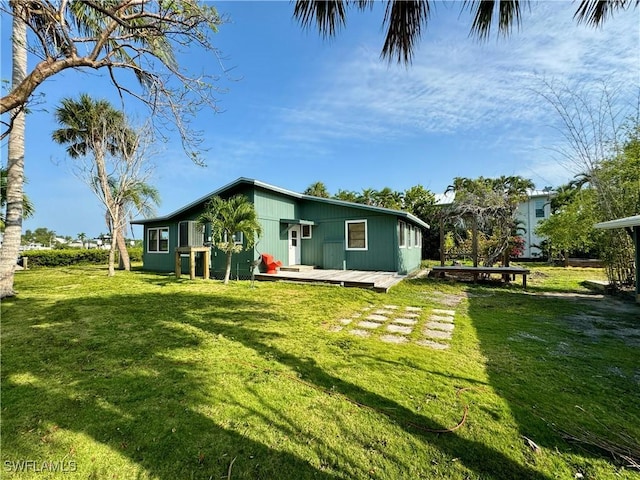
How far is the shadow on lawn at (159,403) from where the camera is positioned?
1.68 metres

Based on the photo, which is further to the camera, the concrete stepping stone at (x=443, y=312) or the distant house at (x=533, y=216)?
the distant house at (x=533, y=216)

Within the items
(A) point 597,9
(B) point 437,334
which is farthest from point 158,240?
(A) point 597,9

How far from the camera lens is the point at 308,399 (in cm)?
237

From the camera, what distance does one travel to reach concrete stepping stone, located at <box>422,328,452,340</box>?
4.13m

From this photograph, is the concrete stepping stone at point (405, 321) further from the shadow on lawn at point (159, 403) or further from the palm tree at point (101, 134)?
the palm tree at point (101, 134)

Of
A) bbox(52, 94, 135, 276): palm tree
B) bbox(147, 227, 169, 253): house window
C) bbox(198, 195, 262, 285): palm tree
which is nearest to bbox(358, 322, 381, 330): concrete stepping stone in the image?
bbox(198, 195, 262, 285): palm tree

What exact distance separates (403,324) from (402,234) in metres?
7.06

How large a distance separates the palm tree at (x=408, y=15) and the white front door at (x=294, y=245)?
33.7ft

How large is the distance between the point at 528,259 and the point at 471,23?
24.2m

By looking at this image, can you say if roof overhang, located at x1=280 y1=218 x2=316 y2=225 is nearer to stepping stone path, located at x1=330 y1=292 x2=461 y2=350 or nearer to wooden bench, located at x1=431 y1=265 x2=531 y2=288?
wooden bench, located at x1=431 y1=265 x2=531 y2=288

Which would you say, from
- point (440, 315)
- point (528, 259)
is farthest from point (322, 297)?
point (528, 259)

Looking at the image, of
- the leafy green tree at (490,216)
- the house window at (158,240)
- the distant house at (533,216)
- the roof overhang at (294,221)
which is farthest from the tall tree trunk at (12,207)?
the distant house at (533,216)

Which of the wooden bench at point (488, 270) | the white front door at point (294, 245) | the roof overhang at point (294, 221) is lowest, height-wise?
the wooden bench at point (488, 270)

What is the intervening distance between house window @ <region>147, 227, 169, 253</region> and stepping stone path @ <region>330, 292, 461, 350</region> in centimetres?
1091
